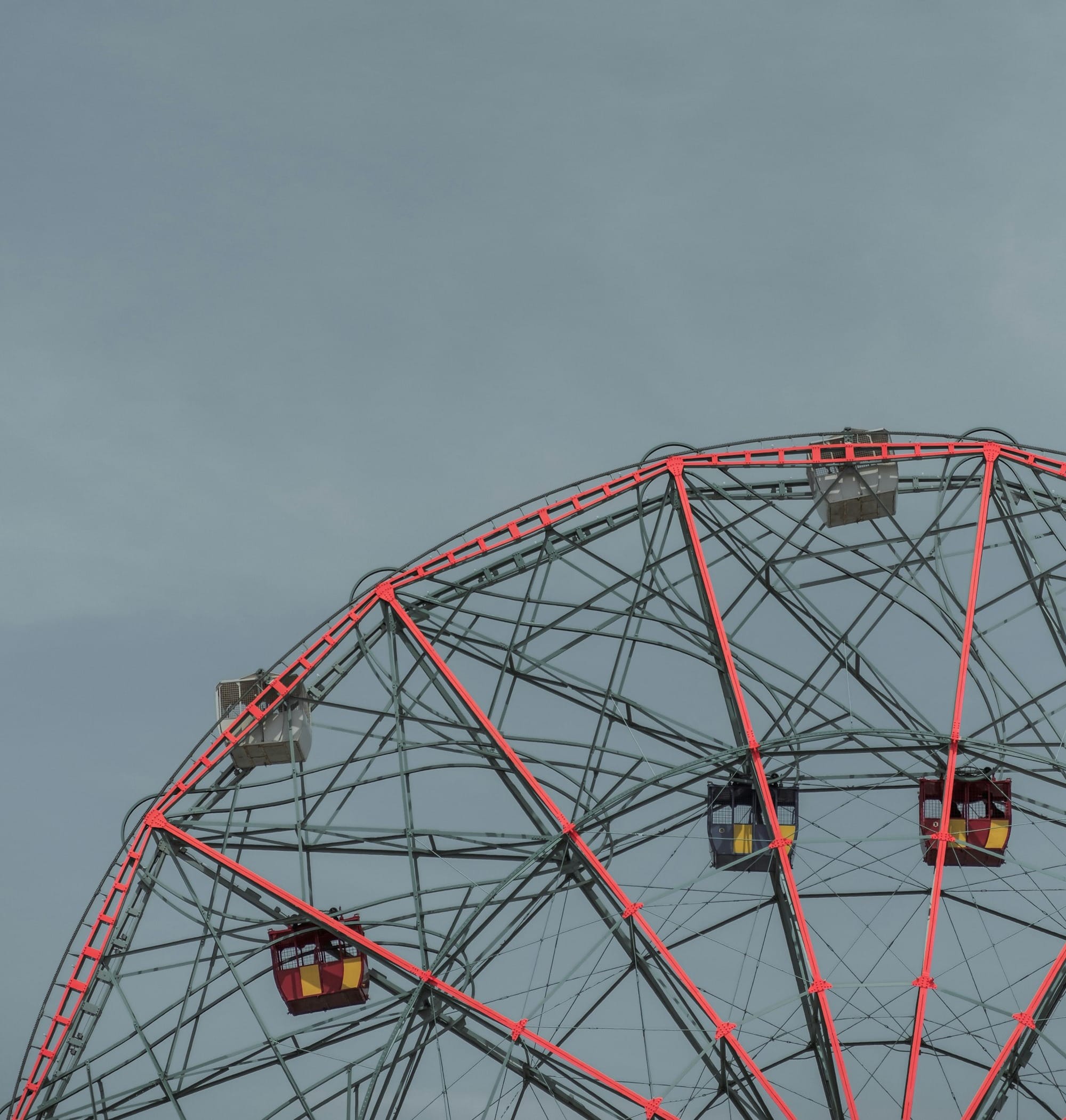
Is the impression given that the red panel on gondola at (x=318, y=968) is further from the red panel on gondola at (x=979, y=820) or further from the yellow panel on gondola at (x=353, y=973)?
the red panel on gondola at (x=979, y=820)

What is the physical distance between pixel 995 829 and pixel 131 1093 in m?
23.0

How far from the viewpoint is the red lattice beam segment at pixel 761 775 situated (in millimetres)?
56562

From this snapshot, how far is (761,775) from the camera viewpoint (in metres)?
59.9

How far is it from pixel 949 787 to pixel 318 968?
16.1 metres

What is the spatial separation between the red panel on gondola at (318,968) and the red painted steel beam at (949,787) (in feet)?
44.5

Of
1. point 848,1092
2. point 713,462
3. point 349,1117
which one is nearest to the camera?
point 848,1092

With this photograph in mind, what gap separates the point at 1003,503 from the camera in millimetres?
63750

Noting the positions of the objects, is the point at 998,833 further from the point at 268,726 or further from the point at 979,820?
the point at 268,726

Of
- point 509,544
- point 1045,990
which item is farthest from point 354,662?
point 1045,990

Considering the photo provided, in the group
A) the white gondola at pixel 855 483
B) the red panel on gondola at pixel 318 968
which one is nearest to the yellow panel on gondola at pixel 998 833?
the white gondola at pixel 855 483

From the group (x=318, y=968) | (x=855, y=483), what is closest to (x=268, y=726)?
(x=318, y=968)

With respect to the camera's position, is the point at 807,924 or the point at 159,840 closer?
the point at 807,924

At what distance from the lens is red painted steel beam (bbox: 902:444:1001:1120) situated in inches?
2239

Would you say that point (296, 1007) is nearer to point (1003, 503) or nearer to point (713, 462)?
point (713, 462)
